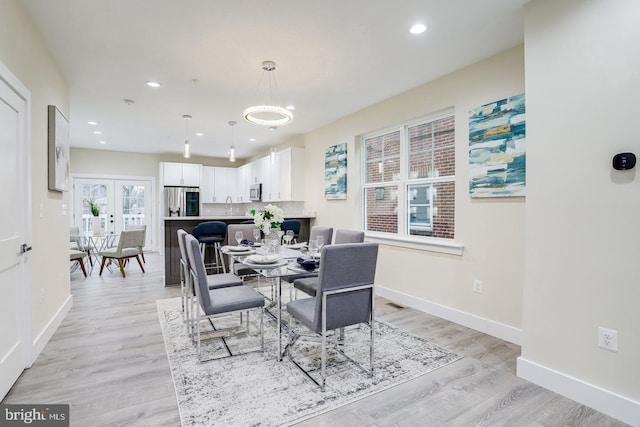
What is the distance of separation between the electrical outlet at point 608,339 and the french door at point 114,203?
9.10m

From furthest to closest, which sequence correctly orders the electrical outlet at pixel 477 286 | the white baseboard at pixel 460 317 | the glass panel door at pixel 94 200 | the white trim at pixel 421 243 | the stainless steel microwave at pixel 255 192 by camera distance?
1. the glass panel door at pixel 94 200
2. the stainless steel microwave at pixel 255 192
3. the white trim at pixel 421 243
4. the electrical outlet at pixel 477 286
5. the white baseboard at pixel 460 317

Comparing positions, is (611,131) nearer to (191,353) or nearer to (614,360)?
(614,360)

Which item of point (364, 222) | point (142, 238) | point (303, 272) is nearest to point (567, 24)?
point (303, 272)

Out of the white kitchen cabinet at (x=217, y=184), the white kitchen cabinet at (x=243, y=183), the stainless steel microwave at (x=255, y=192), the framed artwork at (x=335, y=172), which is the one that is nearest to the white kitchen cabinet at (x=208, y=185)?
the white kitchen cabinet at (x=217, y=184)

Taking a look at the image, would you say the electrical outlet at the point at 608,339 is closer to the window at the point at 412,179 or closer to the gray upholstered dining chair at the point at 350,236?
the window at the point at 412,179

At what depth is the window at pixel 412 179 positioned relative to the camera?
11.9ft

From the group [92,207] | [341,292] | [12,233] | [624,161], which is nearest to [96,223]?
[92,207]

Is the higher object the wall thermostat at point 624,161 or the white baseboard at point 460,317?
Result: the wall thermostat at point 624,161

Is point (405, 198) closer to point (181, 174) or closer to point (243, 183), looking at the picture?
point (243, 183)

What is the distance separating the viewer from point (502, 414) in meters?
1.89

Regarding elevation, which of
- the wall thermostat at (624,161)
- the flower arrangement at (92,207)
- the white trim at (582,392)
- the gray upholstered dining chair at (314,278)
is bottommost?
the white trim at (582,392)

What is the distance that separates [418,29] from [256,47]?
1.41 m

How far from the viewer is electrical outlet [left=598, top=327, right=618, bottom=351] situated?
1873 millimetres

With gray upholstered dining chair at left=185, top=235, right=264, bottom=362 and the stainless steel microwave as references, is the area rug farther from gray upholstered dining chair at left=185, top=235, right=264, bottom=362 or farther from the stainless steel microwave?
the stainless steel microwave
